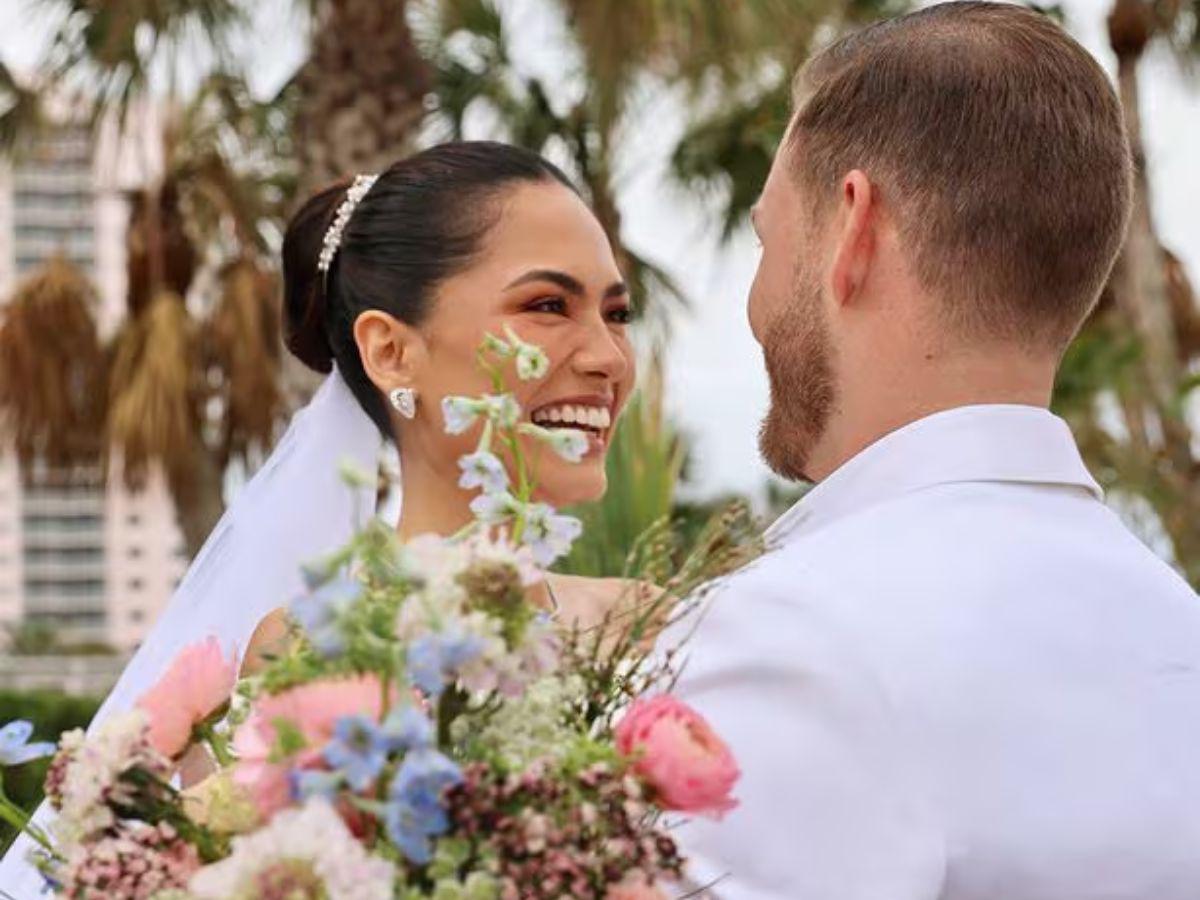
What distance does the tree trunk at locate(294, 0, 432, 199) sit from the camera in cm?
811

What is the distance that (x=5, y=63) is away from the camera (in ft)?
39.8

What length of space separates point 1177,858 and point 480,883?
646mm

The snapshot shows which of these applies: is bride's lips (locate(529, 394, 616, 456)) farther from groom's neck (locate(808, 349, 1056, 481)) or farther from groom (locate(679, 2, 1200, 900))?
groom's neck (locate(808, 349, 1056, 481))

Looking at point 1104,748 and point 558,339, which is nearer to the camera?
point 1104,748

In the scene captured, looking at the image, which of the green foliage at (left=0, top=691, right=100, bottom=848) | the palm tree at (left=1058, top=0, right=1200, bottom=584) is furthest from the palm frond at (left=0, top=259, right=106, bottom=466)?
the palm tree at (left=1058, top=0, right=1200, bottom=584)

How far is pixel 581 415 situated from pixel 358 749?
180 cm

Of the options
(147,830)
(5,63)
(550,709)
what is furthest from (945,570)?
(5,63)

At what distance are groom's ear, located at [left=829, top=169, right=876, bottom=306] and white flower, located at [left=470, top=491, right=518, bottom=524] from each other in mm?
432

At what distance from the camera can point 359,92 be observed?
8156 millimetres

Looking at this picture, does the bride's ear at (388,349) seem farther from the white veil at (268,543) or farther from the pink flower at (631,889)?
the pink flower at (631,889)

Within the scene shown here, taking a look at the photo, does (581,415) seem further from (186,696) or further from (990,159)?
(186,696)

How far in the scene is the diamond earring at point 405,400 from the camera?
317 cm

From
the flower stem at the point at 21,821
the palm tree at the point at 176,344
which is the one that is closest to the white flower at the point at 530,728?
the flower stem at the point at 21,821

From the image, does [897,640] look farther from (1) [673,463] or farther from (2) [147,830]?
(1) [673,463]
